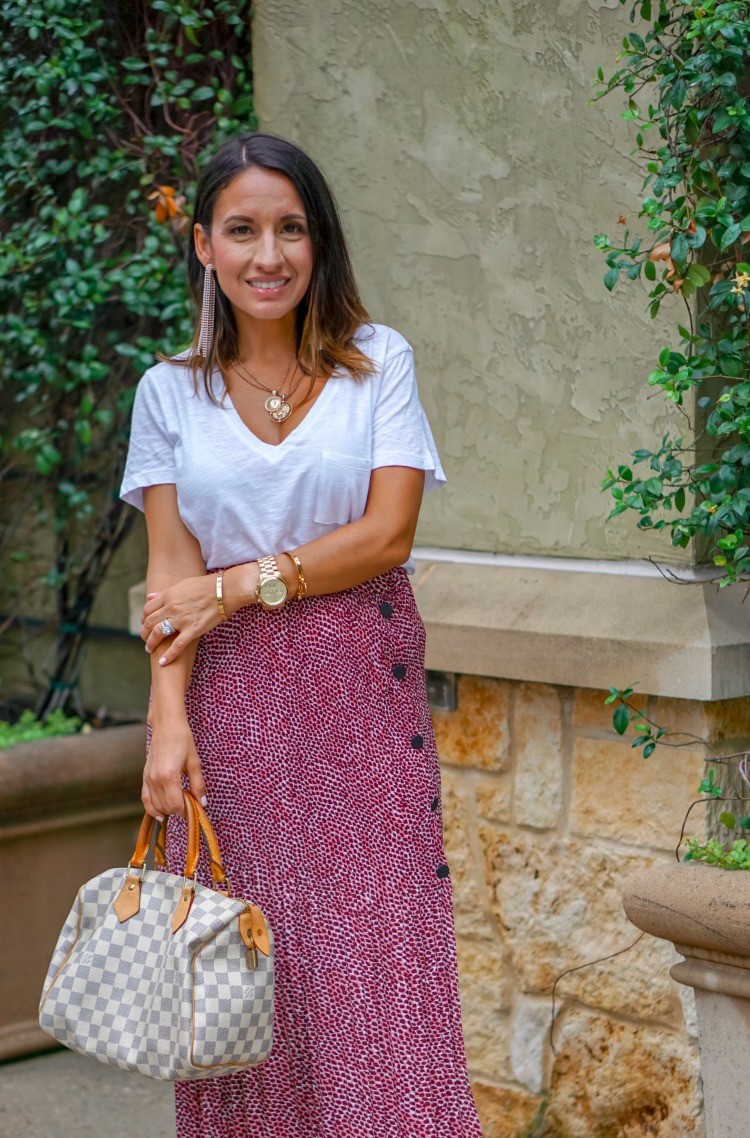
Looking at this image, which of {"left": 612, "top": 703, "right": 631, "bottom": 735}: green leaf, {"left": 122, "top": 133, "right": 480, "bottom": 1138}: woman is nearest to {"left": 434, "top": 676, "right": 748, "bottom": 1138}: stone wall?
{"left": 612, "top": 703, "right": 631, "bottom": 735}: green leaf

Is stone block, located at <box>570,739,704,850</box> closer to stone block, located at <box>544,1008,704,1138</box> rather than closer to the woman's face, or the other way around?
stone block, located at <box>544,1008,704,1138</box>

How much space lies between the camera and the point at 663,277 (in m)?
2.77

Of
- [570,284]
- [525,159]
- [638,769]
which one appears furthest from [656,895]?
[525,159]

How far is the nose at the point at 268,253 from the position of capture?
2402 millimetres

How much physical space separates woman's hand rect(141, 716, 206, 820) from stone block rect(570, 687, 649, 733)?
1.07 meters

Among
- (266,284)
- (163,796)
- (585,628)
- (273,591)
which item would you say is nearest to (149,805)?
(163,796)

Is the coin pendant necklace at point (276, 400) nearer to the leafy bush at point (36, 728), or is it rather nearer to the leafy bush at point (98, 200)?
the leafy bush at point (98, 200)

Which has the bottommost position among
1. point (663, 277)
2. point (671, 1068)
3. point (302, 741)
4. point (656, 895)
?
point (671, 1068)

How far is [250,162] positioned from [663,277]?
800mm

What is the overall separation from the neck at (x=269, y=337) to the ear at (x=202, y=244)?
4.2 inches

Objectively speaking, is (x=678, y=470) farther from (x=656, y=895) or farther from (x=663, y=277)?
(x=656, y=895)

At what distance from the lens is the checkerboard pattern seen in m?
2.19

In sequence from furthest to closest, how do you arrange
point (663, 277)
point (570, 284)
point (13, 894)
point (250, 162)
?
point (13, 894) → point (570, 284) → point (663, 277) → point (250, 162)

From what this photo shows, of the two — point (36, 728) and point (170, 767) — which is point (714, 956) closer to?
point (170, 767)
